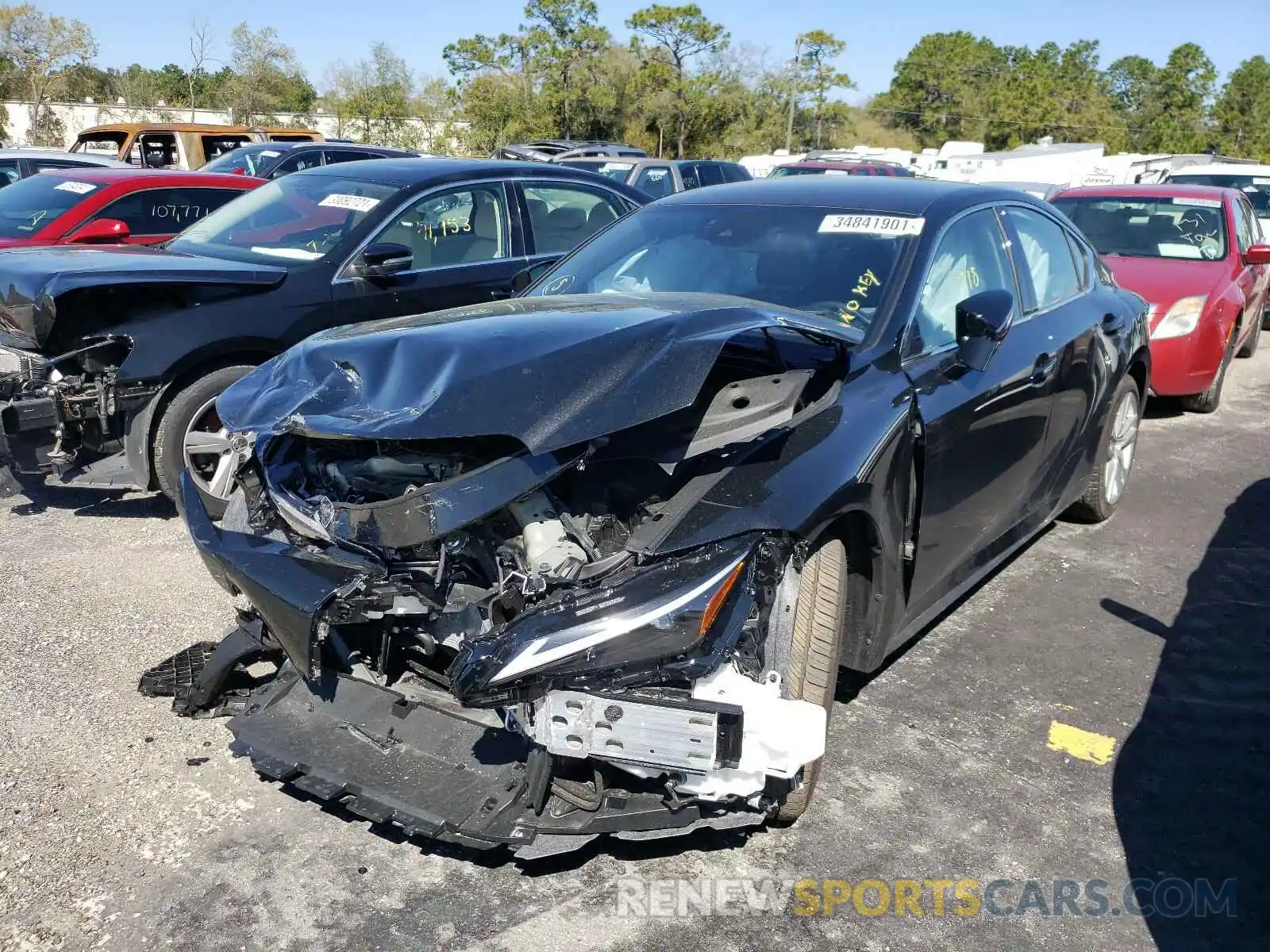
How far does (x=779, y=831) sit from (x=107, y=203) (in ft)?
24.9

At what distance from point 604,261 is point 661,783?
7.83 feet

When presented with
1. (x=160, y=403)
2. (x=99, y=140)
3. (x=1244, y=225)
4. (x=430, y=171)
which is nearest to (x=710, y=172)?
(x=1244, y=225)

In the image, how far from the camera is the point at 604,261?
4434 millimetres

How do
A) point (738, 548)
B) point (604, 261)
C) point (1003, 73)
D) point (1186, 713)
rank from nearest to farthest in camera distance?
1. point (738, 548)
2. point (1186, 713)
3. point (604, 261)
4. point (1003, 73)

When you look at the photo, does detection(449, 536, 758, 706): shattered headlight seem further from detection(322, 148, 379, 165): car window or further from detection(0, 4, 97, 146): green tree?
detection(0, 4, 97, 146): green tree

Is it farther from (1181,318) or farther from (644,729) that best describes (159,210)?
(1181,318)

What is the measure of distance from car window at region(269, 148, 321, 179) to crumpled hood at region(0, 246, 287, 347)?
731cm

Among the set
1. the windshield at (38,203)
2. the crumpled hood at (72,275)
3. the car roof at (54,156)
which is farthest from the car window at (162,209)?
the car roof at (54,156)

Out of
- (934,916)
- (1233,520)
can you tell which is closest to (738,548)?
(934,916)

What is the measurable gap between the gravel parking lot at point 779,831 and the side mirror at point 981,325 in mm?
1261

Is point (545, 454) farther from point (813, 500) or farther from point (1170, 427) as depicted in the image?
point (1170, 427)

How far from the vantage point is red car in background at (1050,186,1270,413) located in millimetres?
8023

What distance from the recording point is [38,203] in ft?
27.7

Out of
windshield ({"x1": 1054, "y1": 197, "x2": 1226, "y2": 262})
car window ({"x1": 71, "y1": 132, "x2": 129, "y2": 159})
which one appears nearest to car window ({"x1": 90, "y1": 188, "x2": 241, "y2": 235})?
windshield ({"x1": 1054, "y1": 197, "x2": 1226, "y2": 262})
